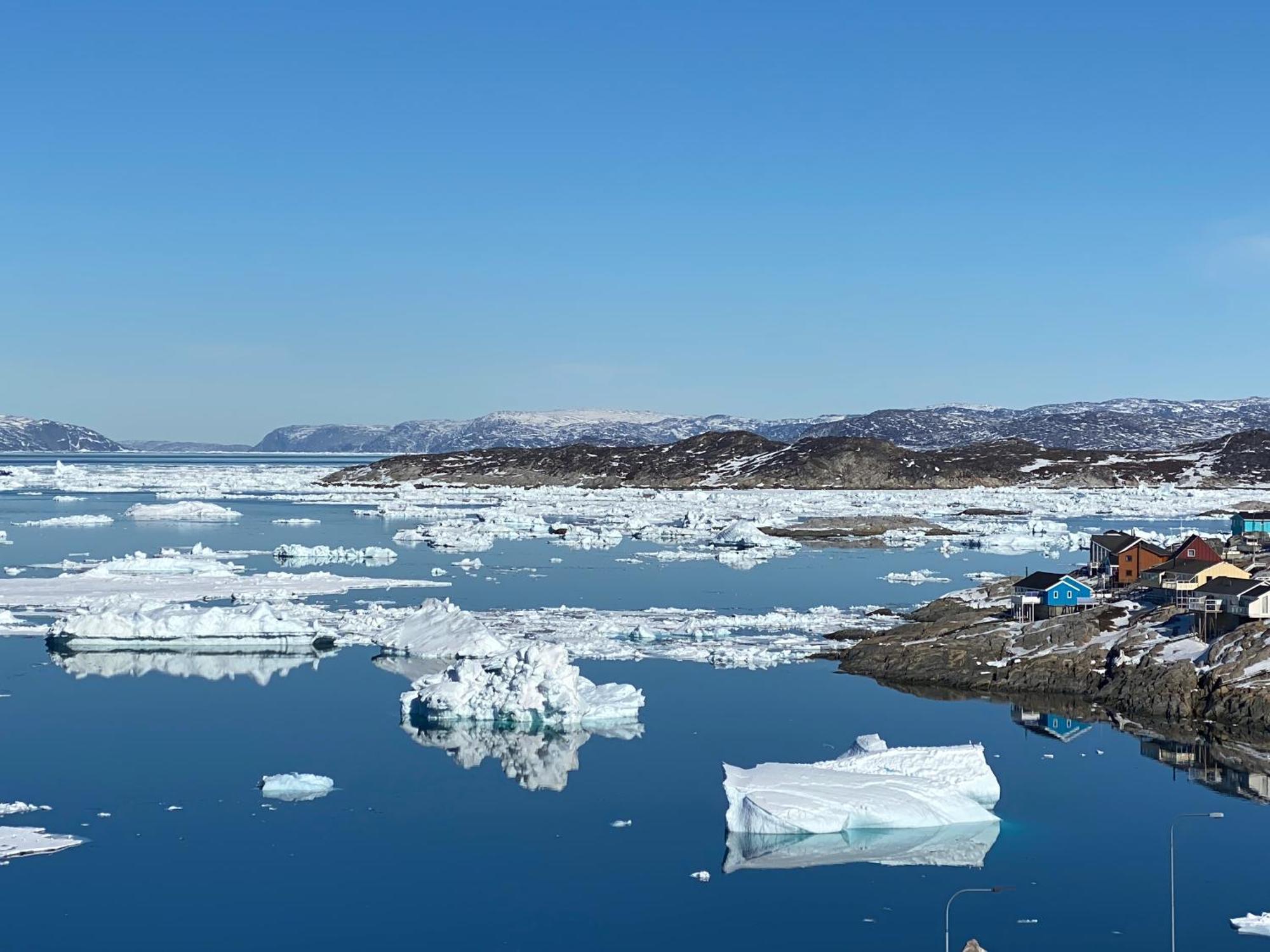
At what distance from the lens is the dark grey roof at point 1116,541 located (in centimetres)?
4050

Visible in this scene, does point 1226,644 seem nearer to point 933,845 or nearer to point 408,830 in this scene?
point 933,845

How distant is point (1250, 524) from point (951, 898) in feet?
128

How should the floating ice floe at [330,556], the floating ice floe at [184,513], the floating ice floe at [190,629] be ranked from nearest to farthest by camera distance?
the floating ice floe at [190,629] < the floating ice floe at [330,556] < the floating ice floe at [184,513]

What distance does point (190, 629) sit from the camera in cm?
3675

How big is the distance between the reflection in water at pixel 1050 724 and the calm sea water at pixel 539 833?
1.14 feet

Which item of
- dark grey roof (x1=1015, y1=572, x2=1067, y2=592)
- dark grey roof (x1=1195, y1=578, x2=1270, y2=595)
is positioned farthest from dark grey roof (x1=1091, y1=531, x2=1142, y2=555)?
dark grey roof (x1=1195, y1=578, x2=1270, y2=595)

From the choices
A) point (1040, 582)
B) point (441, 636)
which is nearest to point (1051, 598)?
point (1040, 582)

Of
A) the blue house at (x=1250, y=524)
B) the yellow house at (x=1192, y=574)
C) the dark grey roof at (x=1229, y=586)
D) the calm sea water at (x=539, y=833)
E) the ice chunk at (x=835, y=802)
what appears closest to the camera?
the calm sea water at (x=539, y=833)

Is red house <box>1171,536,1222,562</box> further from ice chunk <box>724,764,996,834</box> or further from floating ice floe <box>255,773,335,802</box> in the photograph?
floating ice floe <box>255,773,335,802</box>

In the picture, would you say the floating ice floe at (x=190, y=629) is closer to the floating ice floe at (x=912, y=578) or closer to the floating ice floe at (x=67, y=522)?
the floating ice floe at (x=912, y=578)

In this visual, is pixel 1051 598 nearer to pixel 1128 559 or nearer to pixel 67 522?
pixel 1128 559

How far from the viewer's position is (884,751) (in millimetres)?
23141

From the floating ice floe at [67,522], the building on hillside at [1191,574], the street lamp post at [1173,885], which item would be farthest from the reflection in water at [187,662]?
the floating ice floe at [67,522]

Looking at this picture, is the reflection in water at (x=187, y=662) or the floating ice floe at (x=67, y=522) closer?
the reflection in water at (x=187, y=662)
